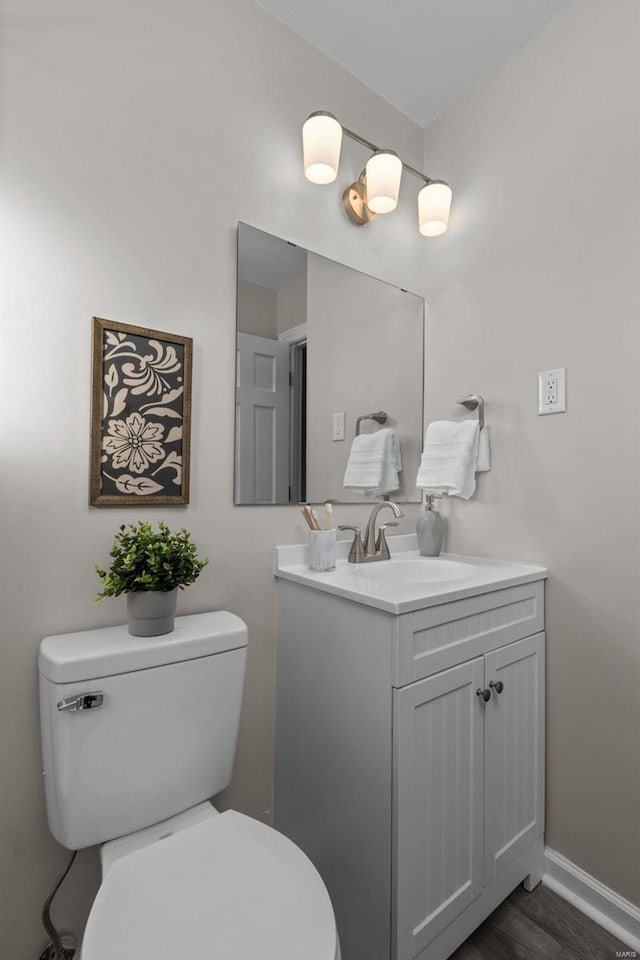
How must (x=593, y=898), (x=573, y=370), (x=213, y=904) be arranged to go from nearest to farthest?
(x=213, y=904), (x=593, y=898), (x=573, y=370)

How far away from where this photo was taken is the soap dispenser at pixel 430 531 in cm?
166

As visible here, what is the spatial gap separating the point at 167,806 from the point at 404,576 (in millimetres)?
889

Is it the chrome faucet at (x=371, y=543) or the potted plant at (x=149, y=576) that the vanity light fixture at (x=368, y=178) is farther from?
the potted plant at (x=149, y=576)

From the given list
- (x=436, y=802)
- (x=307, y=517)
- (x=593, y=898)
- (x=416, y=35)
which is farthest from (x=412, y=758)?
(x=416, y=35)

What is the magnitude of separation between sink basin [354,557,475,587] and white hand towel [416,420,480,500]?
0.77ft

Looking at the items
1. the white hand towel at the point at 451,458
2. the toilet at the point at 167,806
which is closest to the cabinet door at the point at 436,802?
the toilet at the point at 167,806

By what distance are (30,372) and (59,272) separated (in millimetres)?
241

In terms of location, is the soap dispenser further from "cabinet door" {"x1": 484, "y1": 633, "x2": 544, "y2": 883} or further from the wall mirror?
"cabinet door" {"x1": 484, "y1": 633, "x2": 544, "y2": 883}

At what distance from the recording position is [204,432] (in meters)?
1.30

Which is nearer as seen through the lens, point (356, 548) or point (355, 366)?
point (356, 548)

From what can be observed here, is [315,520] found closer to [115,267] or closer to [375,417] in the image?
[375,417]

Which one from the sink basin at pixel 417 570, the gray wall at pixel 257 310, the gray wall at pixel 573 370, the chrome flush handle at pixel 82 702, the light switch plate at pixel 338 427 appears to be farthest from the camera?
the light switch plate at pixel 338 427

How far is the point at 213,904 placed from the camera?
77cm

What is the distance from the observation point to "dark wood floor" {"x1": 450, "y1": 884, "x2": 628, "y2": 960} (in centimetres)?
115
